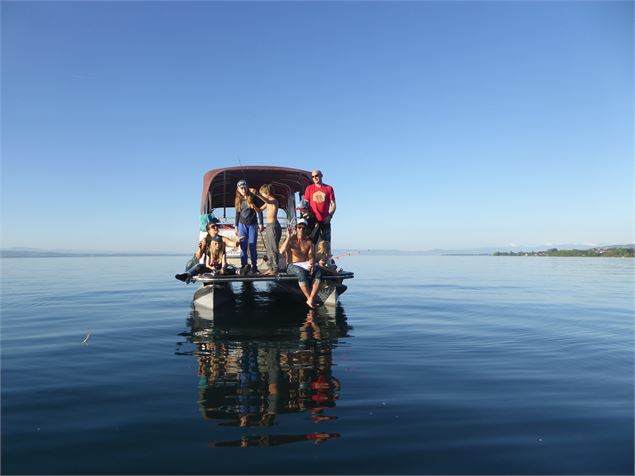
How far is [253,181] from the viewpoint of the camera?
1396cm

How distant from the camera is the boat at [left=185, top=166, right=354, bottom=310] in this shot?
28.1ft

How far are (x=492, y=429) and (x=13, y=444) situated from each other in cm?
405

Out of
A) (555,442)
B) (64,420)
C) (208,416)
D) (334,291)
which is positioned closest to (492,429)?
(555,442)

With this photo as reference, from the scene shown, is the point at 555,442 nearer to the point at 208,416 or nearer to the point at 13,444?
the point at 208,416

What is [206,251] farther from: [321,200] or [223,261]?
[321,200]

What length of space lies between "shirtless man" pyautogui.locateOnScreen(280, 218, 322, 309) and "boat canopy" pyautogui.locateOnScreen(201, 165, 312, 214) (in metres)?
3.48

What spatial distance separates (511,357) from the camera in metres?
5.81

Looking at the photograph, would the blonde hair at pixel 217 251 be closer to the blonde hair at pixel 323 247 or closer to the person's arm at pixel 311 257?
the person's arm at pixel 311 257

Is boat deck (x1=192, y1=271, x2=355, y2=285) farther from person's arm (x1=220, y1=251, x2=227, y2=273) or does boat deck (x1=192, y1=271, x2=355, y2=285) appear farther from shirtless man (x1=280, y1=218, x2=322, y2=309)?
person's arm (x1=220, y1=251, x2=227, y2=273)

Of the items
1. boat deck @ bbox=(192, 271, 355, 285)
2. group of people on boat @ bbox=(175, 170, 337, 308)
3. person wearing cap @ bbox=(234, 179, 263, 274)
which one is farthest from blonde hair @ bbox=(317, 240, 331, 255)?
person wearing cap @ bbox=(234, 179, 263, 274)

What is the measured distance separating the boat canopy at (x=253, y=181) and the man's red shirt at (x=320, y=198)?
2.83 m

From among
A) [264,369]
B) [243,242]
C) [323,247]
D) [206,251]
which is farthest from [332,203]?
[264,369]

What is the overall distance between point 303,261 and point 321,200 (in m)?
1.61

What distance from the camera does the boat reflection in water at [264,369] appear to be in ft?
11.6
